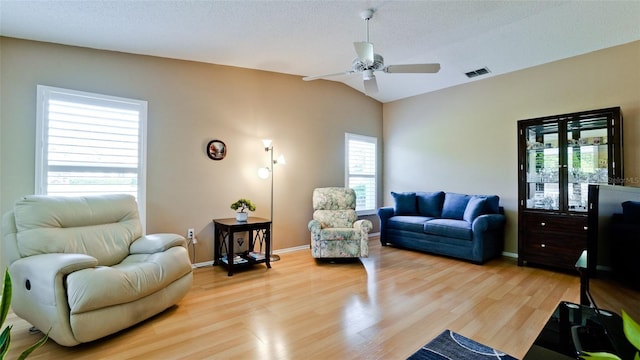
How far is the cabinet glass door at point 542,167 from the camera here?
367 cm

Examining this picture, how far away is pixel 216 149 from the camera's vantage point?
153 inches

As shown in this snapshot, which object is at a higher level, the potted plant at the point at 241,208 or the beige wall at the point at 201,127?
the beige wall at the point at 201,127

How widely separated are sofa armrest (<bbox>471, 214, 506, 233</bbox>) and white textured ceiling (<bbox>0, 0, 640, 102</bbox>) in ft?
7.32

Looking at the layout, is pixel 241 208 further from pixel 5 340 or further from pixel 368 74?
pixel 5 340

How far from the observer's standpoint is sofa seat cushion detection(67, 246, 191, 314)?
191 centimetres

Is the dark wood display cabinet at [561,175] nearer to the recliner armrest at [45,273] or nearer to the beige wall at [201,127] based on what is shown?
the beige wall at [201,127]

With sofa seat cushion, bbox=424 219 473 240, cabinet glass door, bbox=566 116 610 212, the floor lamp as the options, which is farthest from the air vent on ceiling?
the floor lamp

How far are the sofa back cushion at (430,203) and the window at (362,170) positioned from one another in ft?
Answer: 3.38

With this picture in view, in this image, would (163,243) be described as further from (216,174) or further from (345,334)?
(345,334)

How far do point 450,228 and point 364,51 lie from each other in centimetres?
285

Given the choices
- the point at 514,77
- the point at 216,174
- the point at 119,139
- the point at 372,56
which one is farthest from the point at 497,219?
the point at 119,139

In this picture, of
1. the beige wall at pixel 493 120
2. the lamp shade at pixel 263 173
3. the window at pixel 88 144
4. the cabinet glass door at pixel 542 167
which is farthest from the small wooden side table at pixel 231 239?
the cabinet glass door at pixel 542 167

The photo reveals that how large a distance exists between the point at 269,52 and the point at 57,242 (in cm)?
287

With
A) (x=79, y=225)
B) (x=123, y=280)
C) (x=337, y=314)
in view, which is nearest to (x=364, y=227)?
(x=337, y=314)
